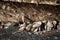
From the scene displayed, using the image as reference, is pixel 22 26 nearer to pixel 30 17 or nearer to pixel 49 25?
pixel 30 17

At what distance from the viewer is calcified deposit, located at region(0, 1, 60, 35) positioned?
147cm

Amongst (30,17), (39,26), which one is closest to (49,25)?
(39,26)

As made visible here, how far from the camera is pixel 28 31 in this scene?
1.46m

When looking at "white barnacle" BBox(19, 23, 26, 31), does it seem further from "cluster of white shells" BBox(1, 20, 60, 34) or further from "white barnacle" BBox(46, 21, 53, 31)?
"white barnacle" BBox(46, 21, 53, 31)

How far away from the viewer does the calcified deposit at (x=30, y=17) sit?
57.9 inches

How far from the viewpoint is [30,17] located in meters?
1.56

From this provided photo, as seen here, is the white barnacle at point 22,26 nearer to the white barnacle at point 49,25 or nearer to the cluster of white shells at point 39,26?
the cluster of white shells at point 39,26

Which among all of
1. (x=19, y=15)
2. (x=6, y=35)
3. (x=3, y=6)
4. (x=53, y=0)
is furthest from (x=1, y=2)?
(x=53, y=0)

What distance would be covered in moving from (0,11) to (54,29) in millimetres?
481

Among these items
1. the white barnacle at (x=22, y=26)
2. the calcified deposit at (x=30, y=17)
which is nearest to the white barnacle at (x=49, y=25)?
the calcified deposit at (x=30, y=17)

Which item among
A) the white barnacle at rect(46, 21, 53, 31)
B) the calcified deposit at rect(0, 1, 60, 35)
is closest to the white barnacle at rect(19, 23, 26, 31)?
the calcified deposit at rect(0, 1, 60, 35)

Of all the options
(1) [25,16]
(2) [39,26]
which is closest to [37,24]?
(2) [39,26]

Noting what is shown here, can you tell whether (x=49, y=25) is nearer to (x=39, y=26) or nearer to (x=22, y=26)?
(x=39, y=26)

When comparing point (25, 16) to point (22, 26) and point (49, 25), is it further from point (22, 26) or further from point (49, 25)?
point (49, 25)
